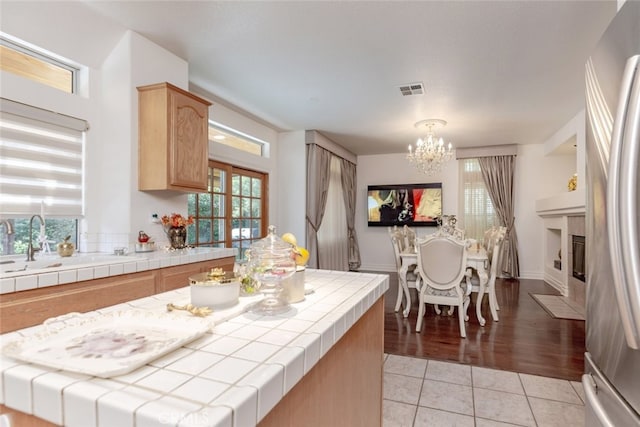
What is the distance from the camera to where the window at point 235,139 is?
160 inches

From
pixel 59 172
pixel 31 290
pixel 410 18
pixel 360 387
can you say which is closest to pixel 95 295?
pixel 31 290

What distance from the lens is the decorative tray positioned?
2.03 feet

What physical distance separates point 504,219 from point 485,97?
10.5 ft

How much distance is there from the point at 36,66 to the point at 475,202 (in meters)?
6.65

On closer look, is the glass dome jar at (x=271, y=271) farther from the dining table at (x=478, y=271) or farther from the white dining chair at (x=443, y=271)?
the dining table at (x=478, y=271)

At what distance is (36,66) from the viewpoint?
228cm

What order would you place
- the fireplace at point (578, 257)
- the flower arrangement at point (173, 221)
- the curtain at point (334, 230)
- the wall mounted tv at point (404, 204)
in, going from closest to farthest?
the flower arrangement at point (173, 221), the fireplace at point (578, 257), the curtain at point (334, 230), the wall mounted tv at point (404, 204)

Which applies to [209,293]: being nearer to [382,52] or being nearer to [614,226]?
[614,226]

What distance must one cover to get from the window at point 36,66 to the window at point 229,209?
58.3 inches

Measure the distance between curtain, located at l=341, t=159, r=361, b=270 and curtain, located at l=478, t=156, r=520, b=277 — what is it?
9.01ft

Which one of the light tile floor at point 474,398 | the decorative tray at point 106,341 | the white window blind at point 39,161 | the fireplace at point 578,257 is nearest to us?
the decorative tray at point 106,341

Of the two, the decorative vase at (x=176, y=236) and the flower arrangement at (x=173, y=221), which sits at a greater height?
the flower arrangement at (x=173, y=221)

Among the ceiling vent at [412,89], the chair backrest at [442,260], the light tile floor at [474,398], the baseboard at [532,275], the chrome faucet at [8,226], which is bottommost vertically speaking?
the light tile floor at [474,398]

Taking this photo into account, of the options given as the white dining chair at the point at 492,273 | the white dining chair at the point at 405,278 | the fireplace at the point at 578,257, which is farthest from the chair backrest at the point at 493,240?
the fireplace at the point at 578,257
